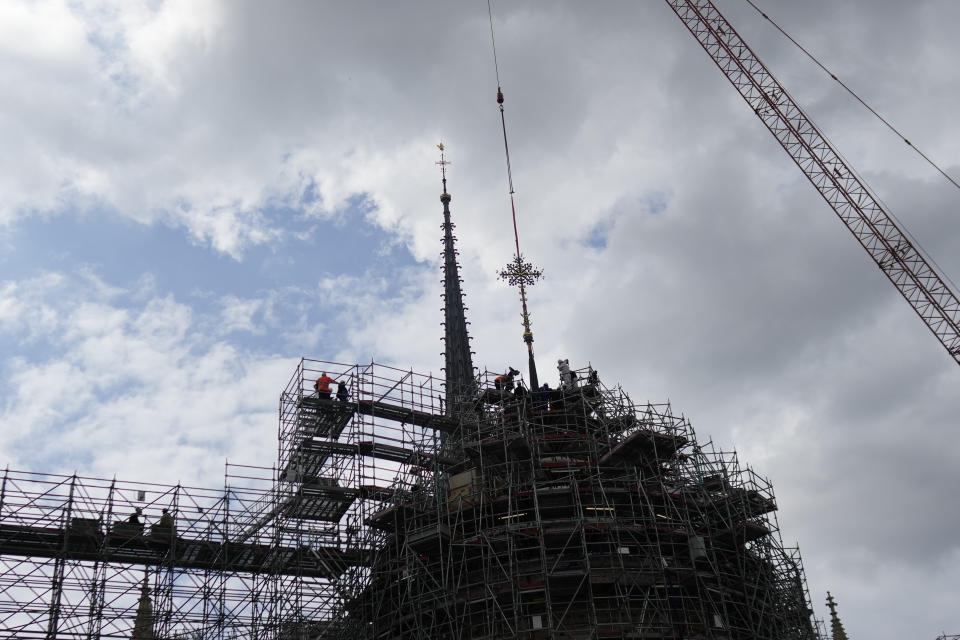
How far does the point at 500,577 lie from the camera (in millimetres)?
51031

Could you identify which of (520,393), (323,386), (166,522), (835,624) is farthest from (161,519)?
(835,624)

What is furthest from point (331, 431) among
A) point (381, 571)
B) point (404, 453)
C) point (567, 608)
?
point (567, 608)

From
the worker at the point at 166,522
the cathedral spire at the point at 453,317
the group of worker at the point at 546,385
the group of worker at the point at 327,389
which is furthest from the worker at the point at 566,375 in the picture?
the cathedral spire at the point at 453,317

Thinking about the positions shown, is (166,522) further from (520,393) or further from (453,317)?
(453,317)

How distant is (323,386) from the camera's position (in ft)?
207

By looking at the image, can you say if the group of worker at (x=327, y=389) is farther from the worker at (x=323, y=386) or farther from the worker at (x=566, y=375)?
the worker at (x=566, y=375)

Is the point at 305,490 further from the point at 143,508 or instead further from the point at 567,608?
the point at 567,608

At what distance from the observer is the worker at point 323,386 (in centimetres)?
6241

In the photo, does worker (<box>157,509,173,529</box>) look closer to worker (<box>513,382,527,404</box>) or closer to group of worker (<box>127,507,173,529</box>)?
group of worker (<box>127,507,173,529</box>)

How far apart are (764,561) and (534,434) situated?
14.5 metres

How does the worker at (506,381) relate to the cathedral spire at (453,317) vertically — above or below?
below

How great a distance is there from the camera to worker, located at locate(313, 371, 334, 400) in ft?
205

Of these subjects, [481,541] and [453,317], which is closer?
[481,541]

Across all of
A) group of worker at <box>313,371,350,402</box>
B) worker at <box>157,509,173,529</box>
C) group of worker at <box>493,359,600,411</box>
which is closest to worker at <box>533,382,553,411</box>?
group of worker at <box>493,359,600,411</box>
